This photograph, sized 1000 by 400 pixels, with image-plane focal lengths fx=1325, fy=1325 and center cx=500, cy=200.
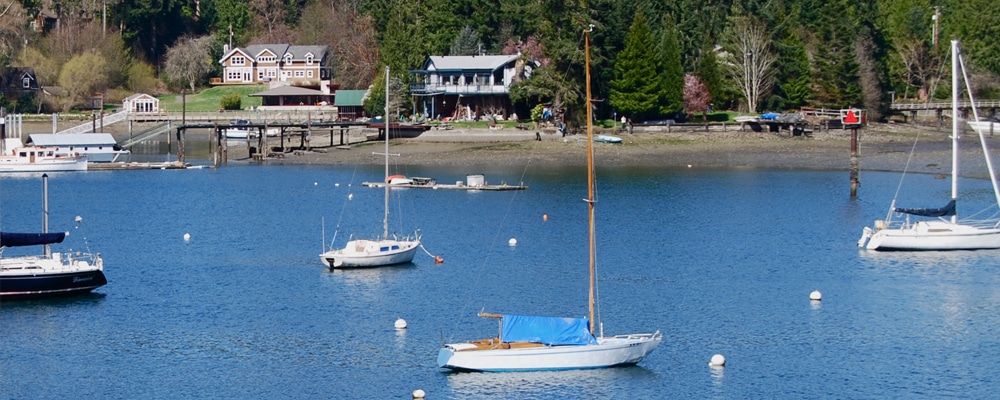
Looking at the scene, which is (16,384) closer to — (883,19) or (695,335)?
(695,335)

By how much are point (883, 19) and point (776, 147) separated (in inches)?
1754

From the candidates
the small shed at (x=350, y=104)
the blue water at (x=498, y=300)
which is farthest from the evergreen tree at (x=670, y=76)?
the blue water at (x=498, y=300)

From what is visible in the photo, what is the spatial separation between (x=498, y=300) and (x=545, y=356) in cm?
1250

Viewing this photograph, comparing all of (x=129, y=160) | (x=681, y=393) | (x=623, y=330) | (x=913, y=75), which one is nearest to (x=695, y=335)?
(x=623, y=330)

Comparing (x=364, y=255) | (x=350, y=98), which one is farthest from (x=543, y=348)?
(x=350, y=98)

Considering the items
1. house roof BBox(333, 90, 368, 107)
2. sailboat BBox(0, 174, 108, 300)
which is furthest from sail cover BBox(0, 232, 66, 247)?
house roof BBox(333, 90, 368, 107)

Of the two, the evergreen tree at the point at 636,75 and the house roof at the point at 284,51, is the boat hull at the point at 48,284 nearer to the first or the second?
the evergreen tree at the point at 636,75

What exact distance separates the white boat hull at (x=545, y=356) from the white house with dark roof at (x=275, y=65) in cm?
13301

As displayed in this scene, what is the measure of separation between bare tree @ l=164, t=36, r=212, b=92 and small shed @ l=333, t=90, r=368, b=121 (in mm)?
30740

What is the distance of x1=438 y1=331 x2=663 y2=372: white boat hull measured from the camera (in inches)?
1519

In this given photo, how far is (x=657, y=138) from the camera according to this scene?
115812mm

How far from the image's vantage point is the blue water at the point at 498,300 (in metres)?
39.9

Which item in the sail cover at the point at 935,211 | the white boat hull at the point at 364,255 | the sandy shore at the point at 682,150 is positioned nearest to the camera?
the white boat hull at the point at 364,255

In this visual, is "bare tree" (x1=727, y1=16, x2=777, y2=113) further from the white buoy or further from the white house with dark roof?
the white buoy
